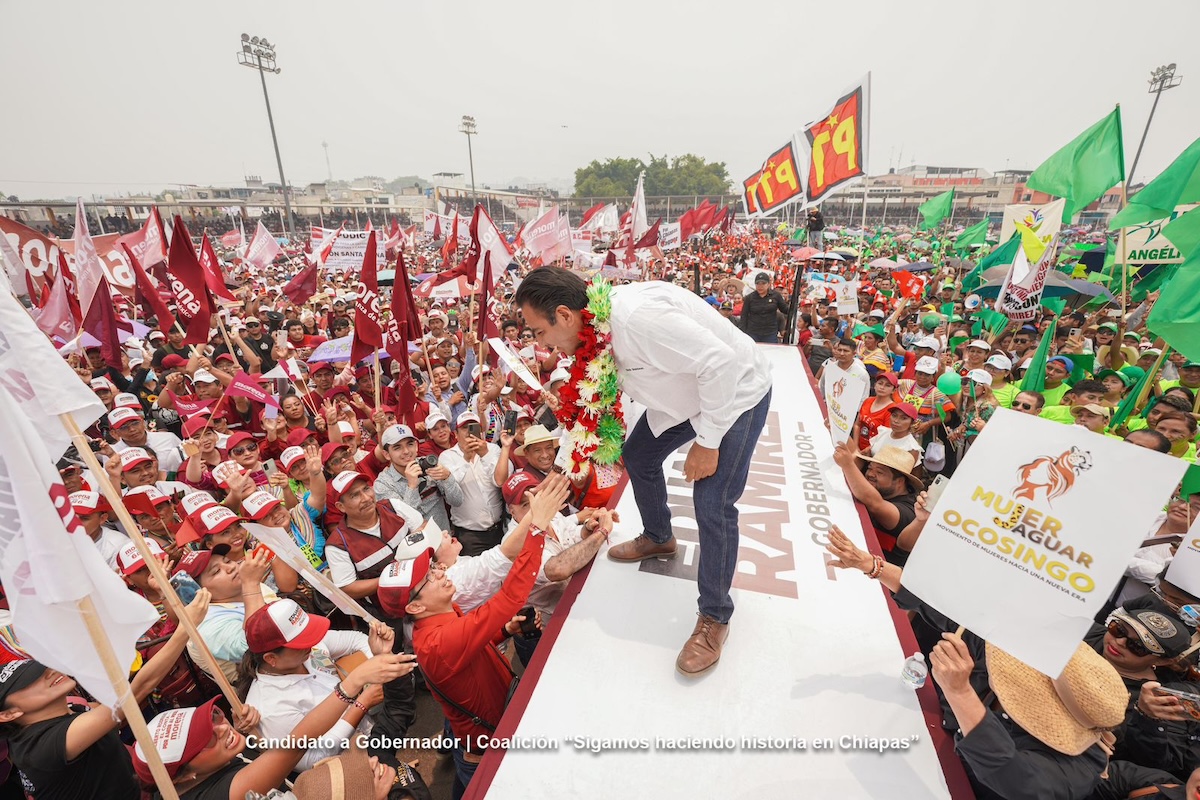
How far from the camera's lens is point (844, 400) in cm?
370

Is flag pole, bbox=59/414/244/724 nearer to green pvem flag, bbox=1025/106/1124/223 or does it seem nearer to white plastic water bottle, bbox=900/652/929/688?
white plastic water bottle, bbox=900/652/929/688

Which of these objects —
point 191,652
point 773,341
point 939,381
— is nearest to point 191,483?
point 191,652

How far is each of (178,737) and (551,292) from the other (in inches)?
89.0

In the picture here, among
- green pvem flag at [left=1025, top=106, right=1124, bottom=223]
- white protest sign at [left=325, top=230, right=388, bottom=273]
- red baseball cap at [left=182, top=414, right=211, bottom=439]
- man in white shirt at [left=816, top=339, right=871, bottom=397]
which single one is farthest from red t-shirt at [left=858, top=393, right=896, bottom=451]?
white protest sign at [left=325, top=230, right=388, bottom=273]

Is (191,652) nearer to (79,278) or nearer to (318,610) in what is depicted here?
(318,610)

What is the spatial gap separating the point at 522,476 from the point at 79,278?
6235mm

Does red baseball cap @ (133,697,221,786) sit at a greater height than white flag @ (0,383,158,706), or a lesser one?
lesser

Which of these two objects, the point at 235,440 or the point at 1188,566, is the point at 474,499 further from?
the point at 1188,566

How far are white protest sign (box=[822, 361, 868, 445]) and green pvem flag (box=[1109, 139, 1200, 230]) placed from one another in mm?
5169

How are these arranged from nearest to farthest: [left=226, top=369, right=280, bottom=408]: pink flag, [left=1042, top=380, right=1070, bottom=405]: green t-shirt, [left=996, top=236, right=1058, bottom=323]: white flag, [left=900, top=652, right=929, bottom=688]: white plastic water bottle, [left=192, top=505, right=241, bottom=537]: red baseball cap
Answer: [left=900, top=652, right=929, bottom=688]: white plastic water bottle < [left=192, top=505, right=241, bottom=537]: red baseball cap < [left=226, top=369, right=280, bottom=408]: pink flag < [left=1042, top=380, right=1070, bottom=405]: green t-shirt < [left=996, top=236, right=1058, bottom=323]: white flag

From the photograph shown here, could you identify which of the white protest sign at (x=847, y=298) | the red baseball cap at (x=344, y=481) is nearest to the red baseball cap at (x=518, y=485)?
the red baseball cap at (x=344, y=481)

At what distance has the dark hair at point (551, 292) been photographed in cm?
238

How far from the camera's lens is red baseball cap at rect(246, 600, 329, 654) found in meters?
2.32

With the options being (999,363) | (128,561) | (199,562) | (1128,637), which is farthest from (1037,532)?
(999,363)
